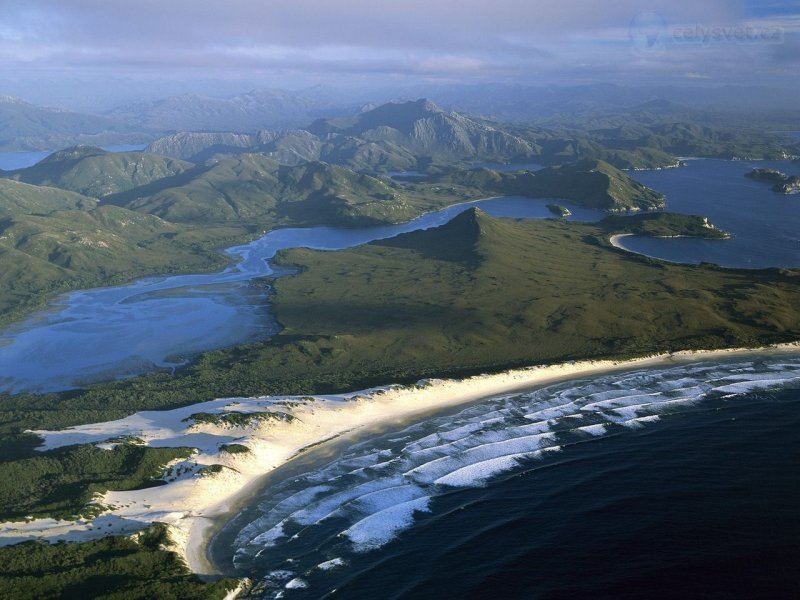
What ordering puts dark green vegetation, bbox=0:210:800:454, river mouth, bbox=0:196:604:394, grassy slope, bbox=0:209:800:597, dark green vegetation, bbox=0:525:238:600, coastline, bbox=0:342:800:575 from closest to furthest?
dark green vegetation, bbox=0:525:238:600, grassy slope, bbox=0:209:800:597, coastline, bbox=0:342:800:575, dark green vegetation, bbox=0:210:800:454, river mouth, bbox=0:196:604:394

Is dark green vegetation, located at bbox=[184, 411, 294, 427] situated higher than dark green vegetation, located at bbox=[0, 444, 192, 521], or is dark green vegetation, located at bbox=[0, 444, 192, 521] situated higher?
dark green vegetation, located at bbox=[184, 411, 294, 427]

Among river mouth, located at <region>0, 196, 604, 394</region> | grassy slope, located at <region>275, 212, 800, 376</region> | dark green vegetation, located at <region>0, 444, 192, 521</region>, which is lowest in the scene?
river mouth, located at <region>0, 196, 604, 394</region>

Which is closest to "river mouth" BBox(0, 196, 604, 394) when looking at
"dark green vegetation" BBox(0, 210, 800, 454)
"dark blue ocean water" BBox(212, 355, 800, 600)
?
"dark green vegetation" BBox(0, 210, 800, 454)

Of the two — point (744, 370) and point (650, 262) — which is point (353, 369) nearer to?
point (744, 370)

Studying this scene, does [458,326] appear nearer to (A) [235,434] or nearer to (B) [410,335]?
(B) [410,335]

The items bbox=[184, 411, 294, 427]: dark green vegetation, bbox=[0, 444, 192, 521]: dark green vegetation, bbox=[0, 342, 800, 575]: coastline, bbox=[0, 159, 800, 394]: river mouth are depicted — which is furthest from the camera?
bbox=[0, 159, 800, 394]: river mouth

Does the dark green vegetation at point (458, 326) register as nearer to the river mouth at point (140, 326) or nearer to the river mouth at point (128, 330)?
the river mouth at point (128, 330)

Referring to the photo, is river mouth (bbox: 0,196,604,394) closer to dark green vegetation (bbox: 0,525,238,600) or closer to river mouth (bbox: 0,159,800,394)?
river mouth (bbox: 0,159,800,394)
